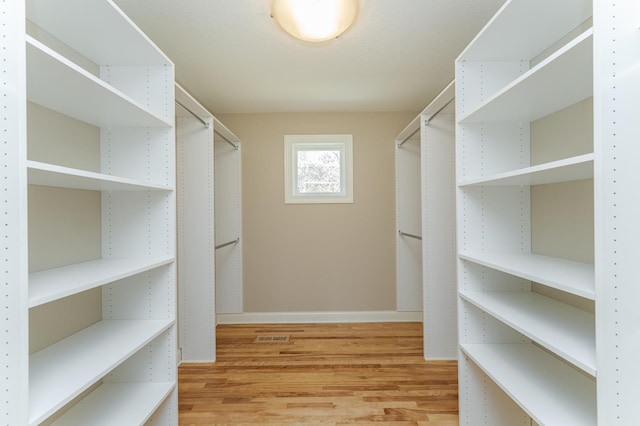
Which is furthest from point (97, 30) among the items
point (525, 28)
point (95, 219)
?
point (525, 28)

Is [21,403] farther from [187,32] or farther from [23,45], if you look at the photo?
[187,32]

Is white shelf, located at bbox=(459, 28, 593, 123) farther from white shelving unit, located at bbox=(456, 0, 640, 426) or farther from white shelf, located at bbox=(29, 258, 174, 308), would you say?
white shelf, located at bbox=(29, 258, 174, 308)

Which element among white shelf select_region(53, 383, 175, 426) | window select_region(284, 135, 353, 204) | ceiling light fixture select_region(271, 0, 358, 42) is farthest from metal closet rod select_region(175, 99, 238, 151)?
white shelf select_region(53, 383, 175, 426)

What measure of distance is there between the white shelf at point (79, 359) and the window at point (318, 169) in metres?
2.01

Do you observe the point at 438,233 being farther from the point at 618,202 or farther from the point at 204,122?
the point at 204,122

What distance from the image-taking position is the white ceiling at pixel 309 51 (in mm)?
1606

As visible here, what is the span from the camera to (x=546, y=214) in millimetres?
1506

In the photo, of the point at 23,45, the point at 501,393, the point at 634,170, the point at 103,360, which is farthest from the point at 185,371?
the point at 634,170

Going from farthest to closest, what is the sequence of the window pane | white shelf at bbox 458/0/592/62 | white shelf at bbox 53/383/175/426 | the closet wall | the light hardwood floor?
the window pane, the closet wall, the light hardwood floor, white shelf at bbox 53/383/175/426, white shelf at bbox 458/0/592/62

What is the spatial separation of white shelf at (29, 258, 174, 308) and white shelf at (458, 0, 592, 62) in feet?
5.83

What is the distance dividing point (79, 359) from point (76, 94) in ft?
3.29

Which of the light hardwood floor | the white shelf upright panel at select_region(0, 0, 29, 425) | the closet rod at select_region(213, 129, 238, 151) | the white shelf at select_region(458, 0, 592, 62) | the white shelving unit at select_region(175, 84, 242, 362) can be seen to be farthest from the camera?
the closet rod at select_region(213, 129, 238, 151)

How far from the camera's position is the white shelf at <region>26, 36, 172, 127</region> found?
0.90 metres

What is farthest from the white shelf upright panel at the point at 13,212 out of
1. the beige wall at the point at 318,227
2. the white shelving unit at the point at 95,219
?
the beige wall at the point at 318,227
